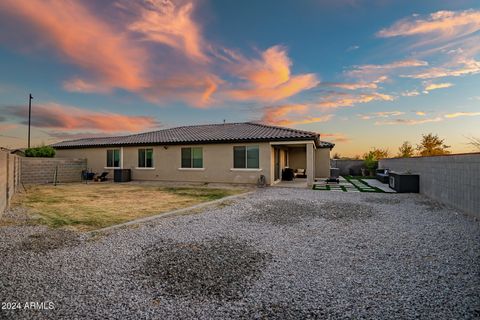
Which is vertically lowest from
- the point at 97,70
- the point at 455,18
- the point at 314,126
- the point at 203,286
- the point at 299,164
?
the point at 203,286

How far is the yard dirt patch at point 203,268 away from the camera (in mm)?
2934

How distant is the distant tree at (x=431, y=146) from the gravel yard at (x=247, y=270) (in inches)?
954

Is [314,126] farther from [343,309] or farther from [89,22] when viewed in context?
[343,309]

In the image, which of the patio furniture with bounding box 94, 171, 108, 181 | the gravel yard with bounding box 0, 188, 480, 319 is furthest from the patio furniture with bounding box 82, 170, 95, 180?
the gravel yard with bounding box 0, 188, 480, 319

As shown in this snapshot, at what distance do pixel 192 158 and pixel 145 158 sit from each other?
399cm

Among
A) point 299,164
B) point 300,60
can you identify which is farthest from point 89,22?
point 299,164

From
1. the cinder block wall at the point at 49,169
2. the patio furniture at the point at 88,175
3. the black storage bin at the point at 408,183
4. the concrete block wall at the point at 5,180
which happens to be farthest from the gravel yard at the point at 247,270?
the patio furniture at the point at 88,175

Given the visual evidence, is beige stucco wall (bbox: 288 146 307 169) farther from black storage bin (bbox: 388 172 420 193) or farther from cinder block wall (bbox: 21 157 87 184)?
cinder block wall (bbox: 21 157 87 184)

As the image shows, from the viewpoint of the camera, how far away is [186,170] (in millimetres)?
16297

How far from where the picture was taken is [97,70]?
1259cm

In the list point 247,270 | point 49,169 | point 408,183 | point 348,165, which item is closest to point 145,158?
point 49,169

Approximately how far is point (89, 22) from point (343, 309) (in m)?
12.2

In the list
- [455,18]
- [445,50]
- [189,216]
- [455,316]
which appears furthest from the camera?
[445,50]

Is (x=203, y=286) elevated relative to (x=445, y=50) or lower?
lower
